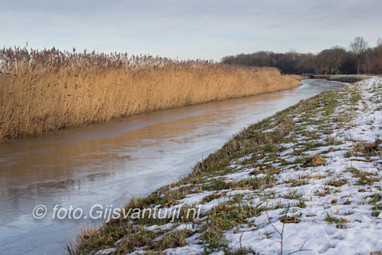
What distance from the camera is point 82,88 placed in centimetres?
1034

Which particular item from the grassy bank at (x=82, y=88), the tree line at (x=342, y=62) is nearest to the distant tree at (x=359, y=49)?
the tree line at (x=342, y=62)

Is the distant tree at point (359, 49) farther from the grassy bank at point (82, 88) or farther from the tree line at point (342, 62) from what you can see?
the grassy bank at point (82, 88)

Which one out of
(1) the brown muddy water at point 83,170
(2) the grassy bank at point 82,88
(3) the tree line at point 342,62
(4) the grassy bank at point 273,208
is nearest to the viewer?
(4) the grassy bank at point 273,208

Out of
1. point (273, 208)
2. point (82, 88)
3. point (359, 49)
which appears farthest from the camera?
point (359, 49)

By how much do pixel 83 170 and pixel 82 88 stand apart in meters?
5.02

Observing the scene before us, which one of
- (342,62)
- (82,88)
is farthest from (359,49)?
(82,88)

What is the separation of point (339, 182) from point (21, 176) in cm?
495

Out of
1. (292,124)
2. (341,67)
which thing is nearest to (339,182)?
(292,124)

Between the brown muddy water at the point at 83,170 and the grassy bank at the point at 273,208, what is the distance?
71cm

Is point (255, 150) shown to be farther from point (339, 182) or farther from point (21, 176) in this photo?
point (21, 176)

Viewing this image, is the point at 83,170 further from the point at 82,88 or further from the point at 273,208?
the point at 82,88

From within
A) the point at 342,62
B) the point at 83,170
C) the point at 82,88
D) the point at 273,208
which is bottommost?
the point at 83,170

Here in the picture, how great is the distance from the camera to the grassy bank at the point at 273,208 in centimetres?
230

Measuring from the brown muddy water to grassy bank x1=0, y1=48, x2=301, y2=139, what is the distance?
0.57 m
